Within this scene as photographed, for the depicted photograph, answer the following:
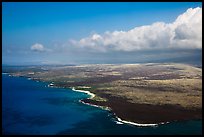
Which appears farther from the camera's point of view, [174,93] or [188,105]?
[174,93]

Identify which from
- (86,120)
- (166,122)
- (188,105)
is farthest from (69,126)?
(188,105)

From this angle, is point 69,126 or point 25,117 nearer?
point 69,126

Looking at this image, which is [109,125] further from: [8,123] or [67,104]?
[67,104]

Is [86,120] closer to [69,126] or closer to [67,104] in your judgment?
[69,126]

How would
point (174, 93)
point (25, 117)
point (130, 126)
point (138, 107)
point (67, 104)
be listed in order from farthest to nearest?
point (174, 93) < point (67, 104) < point (138, 107) < point (25, 117) < point (130, 126)

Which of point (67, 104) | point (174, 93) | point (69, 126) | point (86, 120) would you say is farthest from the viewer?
point (174, 93)

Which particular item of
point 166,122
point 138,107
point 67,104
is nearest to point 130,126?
point 166,122
